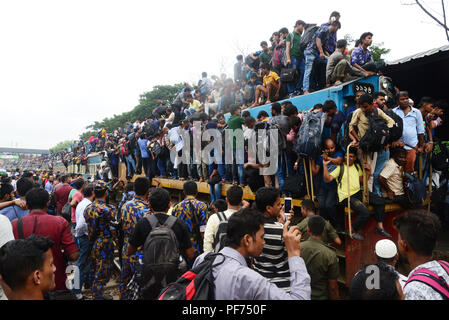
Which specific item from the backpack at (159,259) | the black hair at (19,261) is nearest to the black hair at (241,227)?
the backpack at (159,259)

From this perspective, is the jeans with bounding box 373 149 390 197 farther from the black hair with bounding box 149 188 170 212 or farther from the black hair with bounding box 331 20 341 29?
the black hair with bounding box 331 20 341 29

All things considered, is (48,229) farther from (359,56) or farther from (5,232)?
(359,56)

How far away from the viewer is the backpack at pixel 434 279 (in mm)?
1612

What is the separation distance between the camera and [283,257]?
231cm

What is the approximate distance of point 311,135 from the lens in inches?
179

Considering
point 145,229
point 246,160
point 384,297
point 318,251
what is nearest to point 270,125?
point 246,160

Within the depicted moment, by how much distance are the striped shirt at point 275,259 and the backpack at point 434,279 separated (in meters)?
0.85

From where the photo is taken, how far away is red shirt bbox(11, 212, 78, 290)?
2930 millimetres

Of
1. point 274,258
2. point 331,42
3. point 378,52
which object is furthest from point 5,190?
point 378,52

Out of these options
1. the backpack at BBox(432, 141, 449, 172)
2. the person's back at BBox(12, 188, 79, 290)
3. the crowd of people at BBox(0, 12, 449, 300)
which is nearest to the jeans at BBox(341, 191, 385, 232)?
the crowd of people at BBox(0, 12, 449, 300)

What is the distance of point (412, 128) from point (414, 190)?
1.03 meters

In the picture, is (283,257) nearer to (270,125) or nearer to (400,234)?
(400,234)

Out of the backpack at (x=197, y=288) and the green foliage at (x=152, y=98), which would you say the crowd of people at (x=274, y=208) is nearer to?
the backpack at (x=197, y=288)

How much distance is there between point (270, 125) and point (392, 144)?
197 cm
